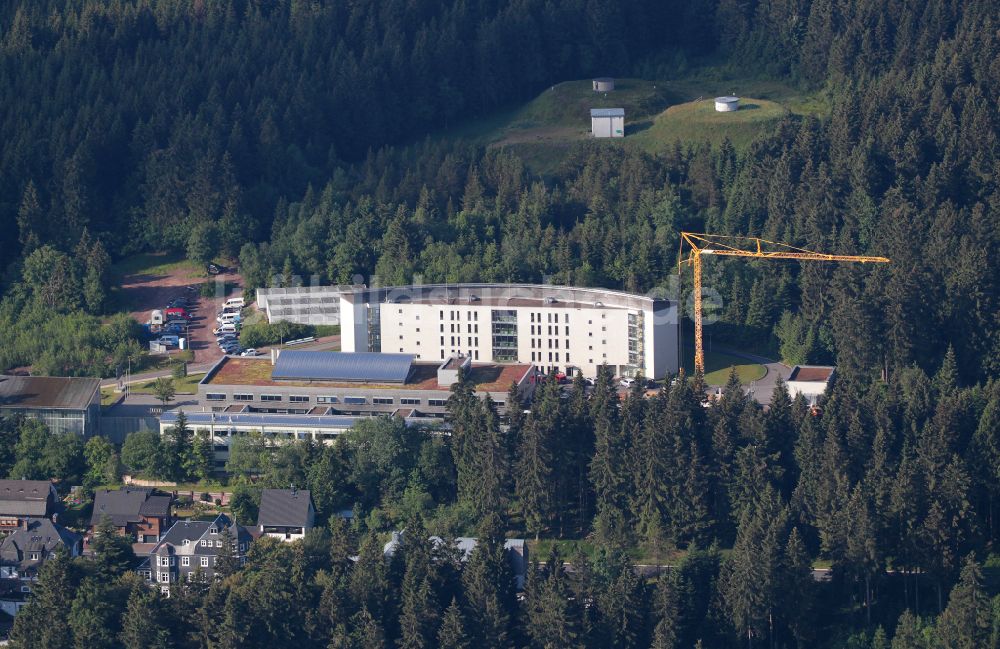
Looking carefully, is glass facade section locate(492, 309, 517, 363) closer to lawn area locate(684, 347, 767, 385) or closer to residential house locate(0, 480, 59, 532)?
lawn area locate(684, 347, 767, 385)

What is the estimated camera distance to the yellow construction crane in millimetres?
112938

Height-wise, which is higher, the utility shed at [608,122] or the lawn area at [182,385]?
the utility shed at [608,122]

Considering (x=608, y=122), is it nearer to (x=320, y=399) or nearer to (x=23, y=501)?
(x=320, y=399)

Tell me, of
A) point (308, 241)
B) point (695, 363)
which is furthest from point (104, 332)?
point (695, 363)

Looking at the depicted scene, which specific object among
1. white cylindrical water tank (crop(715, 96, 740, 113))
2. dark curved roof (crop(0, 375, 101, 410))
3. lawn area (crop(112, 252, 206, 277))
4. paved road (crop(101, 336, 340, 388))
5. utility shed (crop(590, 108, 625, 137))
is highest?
white cylindrical water tank (crop(715, 96, 740, 113))

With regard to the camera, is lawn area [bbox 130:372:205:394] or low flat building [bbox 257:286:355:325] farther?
low flat building [bbox 257:286:355:325]

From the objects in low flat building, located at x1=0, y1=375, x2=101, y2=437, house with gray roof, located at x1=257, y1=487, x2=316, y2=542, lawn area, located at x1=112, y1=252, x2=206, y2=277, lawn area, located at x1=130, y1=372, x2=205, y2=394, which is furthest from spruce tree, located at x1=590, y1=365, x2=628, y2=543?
lawn area, located at x1=112, y1=252, x2=206, y2=277

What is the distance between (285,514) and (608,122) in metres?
50.2

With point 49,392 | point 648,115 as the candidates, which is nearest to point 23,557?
point 49,392

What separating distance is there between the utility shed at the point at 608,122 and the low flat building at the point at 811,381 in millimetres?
33273

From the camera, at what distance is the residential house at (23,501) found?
97750mm

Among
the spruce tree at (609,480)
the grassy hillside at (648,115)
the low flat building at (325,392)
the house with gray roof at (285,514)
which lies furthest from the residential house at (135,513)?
the grassy hillside at (648,115)

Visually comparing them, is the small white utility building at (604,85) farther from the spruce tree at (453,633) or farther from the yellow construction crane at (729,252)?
the spruce tree at (453,633)

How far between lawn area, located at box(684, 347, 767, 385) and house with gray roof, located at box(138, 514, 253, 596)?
90.9ft
